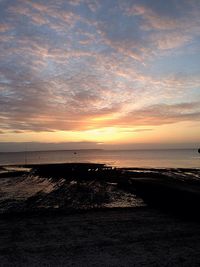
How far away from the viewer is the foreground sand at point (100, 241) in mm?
7523

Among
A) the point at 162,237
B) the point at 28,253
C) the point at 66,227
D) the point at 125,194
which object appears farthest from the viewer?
the point at 125,194

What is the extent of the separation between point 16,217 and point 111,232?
18.5 ft

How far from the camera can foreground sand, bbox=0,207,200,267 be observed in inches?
296

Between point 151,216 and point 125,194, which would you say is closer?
point 151,216

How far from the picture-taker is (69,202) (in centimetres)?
1827

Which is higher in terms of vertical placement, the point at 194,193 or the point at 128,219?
the point at 194,193

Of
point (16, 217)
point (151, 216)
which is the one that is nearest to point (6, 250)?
point (16, 217)

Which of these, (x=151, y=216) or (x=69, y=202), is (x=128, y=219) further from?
(x=69, y=202)

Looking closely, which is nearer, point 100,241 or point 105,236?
point 100,241

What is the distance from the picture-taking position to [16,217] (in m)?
13.2

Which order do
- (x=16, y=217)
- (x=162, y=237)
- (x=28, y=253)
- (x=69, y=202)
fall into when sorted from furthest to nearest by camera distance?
(x=69, y=202) → (x=16, y=217) → (x=162, y=237) → (x=28, y=253)

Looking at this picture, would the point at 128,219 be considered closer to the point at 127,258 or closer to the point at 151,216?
the point at 151,216

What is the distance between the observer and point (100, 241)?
9.08 metres

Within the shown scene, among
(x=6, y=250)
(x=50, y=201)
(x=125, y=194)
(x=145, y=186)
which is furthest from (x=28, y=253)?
(x=125, y=194)
